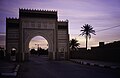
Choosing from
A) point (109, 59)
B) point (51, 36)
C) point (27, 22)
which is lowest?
point (109, 59)

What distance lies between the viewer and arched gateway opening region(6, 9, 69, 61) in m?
41.2

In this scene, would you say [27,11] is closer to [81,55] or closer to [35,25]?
[35,25]

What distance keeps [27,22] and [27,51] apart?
5516mm

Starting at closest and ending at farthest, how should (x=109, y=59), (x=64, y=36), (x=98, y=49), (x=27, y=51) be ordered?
1. (x=109, y=59)
2. (x=98, y=49)
3. (x=27, y=51)
4. (x=64, y=36)

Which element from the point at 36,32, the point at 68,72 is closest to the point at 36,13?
the point at 36,32

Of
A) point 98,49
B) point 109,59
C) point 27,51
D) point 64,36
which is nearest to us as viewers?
point 109,59

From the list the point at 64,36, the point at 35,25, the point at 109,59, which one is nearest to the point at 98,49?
the point at 109,59

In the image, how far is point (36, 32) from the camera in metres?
42.3

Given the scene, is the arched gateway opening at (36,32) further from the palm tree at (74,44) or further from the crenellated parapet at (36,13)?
the palm tree at (74,44)

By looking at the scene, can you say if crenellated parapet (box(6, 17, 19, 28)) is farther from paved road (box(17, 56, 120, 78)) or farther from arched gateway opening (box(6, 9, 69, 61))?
paved road (box(17, 56, 120, 78))

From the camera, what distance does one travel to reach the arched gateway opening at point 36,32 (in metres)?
41.2

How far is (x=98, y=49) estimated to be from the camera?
118 ft

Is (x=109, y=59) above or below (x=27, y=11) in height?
below

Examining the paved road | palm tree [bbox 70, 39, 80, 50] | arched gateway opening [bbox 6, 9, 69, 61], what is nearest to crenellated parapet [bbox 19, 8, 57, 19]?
arched gateway opening [bbox 6, 9, 69, 61]
